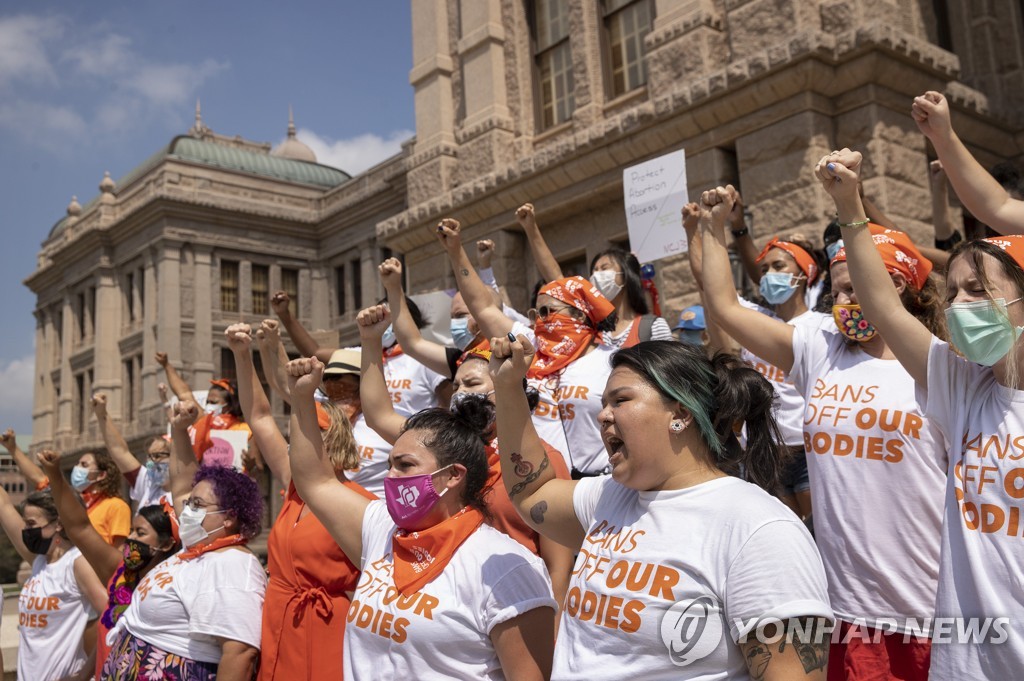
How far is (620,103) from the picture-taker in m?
11.3

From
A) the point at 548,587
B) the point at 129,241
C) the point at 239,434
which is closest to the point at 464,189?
the point at 239,434

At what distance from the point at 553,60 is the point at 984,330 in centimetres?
1078

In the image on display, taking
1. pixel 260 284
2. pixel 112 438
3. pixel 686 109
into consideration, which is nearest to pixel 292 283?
pixel 260 284

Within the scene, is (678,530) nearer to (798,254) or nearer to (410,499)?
(410,499)

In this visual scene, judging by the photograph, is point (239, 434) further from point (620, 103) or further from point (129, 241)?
point (129, 241)

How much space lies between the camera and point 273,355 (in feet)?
15.4

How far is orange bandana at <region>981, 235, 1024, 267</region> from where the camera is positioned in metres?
2.52

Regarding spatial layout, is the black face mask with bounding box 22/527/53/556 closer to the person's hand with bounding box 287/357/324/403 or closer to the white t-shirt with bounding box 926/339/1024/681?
the person's hand with bounding box 287/357/324/403

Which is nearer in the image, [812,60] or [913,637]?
[913,637]

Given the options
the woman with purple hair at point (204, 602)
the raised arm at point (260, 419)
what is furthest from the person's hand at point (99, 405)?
the raised arm at point (260, 419)

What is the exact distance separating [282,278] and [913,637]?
37215 millimetres

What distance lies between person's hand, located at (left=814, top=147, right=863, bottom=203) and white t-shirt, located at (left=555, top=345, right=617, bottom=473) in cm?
165

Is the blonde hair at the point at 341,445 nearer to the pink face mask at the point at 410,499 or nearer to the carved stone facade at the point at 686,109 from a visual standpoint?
the pink face mask at the point at 410,499

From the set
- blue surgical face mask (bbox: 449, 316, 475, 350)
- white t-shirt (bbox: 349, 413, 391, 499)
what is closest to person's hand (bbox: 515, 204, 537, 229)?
blue surgical face mask (bbox: 449, 316, 475, 350)
